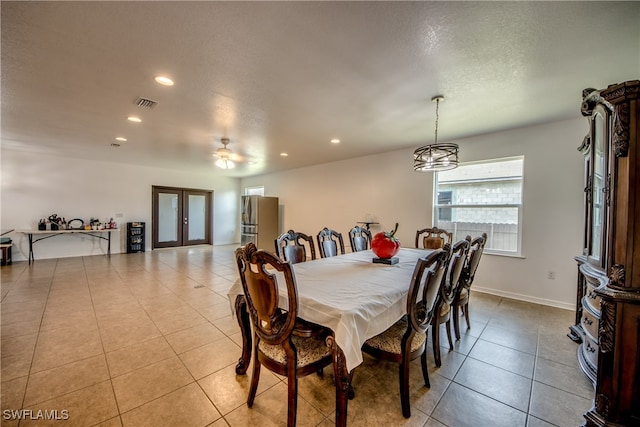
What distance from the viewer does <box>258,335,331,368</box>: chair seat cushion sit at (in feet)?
4.95

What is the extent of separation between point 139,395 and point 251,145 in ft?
13.7

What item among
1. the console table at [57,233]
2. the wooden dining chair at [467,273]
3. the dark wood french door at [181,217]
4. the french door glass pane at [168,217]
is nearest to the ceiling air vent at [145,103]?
the wooden dining chair at [467,273]

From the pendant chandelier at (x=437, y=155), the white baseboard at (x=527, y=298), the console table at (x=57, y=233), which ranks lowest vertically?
the white baseboard at (x=527, y=298)

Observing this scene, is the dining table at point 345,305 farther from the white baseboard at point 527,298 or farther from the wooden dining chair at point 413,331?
the white baseboard at point 527,298

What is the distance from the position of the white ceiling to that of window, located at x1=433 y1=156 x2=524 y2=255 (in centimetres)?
77

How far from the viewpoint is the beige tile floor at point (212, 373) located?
5.48 ft

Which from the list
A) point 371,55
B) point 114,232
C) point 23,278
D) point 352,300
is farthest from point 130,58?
point 114,232

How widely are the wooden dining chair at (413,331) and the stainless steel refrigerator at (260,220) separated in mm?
6267

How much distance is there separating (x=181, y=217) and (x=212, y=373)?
7.78 m

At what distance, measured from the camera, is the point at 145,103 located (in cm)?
305

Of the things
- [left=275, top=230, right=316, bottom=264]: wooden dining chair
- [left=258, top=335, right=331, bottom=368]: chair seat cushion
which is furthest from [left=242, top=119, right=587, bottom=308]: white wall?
[left=258, top=335, right=331, bottom=368]: chair seat cushion

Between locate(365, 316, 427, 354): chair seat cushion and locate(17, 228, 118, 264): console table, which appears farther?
locate(17, 228, 118, 264): console table

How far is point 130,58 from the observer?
2.14 metres

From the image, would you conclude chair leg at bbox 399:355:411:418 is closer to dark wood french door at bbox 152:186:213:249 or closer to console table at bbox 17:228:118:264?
console table at bbox 17:228:118:264
